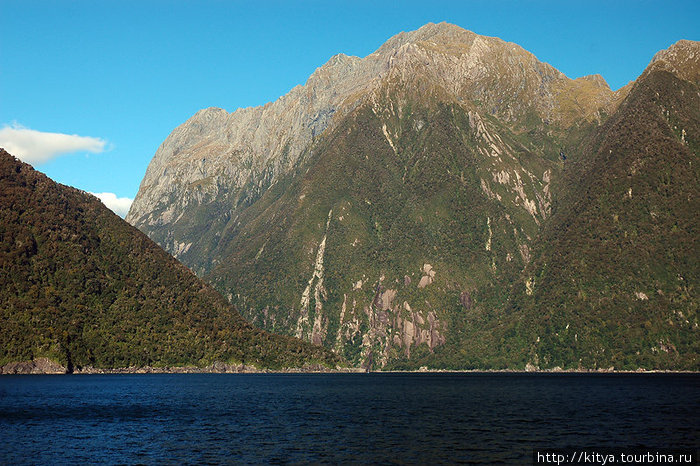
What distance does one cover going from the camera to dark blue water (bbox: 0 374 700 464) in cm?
7969

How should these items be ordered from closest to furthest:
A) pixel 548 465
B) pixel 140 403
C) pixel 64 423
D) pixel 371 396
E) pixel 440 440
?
pixel 548 465, pixel 440 440, pixel 64 423, pixel 140 403, pixel 371 396

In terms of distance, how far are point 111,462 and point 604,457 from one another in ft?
174

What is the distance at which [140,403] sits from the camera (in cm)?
14925

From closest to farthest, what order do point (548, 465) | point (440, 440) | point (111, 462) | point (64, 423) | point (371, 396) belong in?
1. point (548, 465)
2. point (111, 462)
3. point (440, 440)
4. point (64, 423)
5. point (371, 396)

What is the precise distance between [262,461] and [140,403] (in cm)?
8302

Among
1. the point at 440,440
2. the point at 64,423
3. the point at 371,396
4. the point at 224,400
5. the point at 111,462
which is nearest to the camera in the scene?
the point at 111,462

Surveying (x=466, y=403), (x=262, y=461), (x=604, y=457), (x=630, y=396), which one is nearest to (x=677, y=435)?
(x=604, y=457)

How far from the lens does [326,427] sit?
106812mm

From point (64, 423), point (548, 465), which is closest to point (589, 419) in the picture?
point (548, 465)

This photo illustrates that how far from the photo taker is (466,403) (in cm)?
15162

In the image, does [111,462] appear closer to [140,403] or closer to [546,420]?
[546,420]

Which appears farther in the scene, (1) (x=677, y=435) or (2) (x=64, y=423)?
(2) (x=64, y=423)

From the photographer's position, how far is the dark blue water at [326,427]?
261ft

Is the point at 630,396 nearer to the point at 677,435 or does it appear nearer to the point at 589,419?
the point at 589,419
